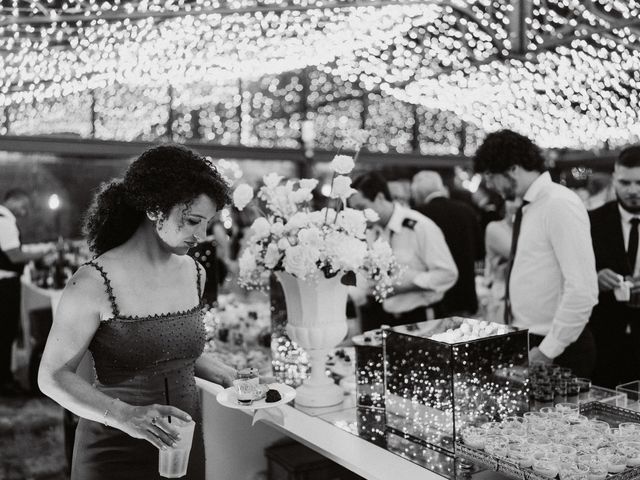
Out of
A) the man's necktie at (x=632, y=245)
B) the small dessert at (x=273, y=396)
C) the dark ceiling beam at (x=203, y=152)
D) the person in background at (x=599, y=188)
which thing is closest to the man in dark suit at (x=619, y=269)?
the man's necktie at (x=632, y=245)

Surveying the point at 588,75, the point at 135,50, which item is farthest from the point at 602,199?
the point at 135,50

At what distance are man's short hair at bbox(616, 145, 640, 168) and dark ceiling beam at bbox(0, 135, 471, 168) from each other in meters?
3.67

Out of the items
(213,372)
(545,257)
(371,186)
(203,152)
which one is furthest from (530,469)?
(203,152)

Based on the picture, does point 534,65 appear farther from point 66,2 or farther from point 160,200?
point 160,200

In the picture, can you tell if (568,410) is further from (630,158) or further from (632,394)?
(630,158)

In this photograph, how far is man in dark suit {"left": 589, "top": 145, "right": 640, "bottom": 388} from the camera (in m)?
3.17

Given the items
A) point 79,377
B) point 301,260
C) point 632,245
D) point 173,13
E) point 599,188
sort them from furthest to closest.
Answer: point 599,188
point 173,13
point 632,245
point 301,260
point 79,377

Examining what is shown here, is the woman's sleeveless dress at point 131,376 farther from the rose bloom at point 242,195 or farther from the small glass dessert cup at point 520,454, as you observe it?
the small glass dessert cup at point 520,454

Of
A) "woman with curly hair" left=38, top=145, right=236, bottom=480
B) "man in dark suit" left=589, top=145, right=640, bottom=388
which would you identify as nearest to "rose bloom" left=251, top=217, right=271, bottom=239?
"woman with curly hair" left=38, top=145, right=236, bottom=480

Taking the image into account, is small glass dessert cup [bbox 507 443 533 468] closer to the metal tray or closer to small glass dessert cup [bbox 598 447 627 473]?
the metal tray

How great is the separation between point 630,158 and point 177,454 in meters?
2.58

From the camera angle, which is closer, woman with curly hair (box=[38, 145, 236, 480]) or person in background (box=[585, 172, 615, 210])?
woman with curly hair (box=[38, 145, 236, 480])

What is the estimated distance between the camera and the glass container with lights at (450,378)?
185cm

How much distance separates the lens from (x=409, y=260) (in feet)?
13.0
